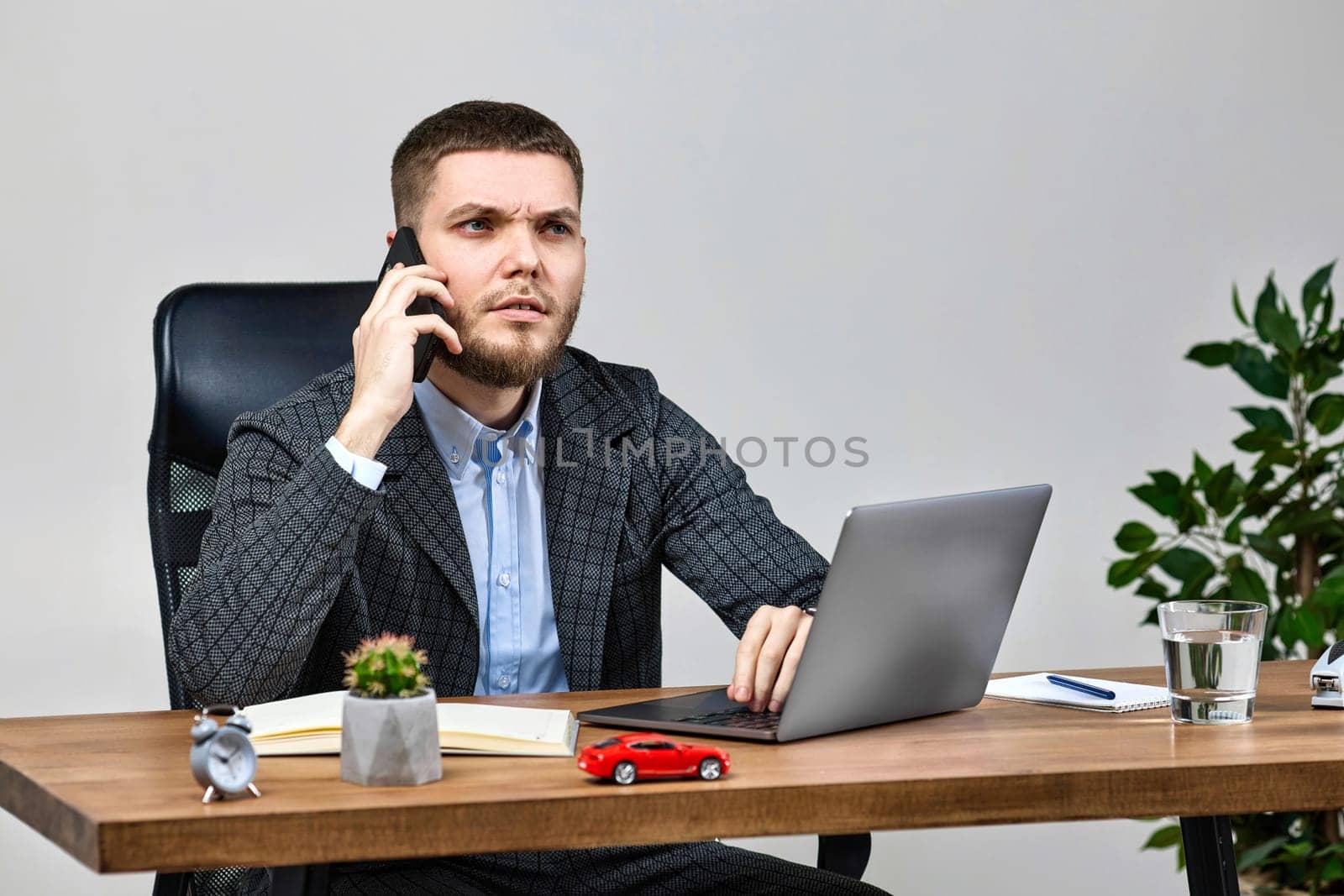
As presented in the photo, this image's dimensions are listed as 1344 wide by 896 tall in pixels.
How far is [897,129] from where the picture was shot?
319 centimetres

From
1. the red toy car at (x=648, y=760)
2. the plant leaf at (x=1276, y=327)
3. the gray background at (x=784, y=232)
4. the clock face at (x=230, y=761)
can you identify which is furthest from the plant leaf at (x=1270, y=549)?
the clock face at (x=230, y=761)

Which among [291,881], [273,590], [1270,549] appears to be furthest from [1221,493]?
[291,881]

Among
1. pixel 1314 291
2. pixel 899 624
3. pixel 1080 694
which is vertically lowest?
pixel 1080 694

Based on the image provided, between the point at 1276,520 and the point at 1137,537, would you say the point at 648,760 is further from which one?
the point at 1276,520

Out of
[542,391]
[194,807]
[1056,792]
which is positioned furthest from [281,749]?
[542,391]

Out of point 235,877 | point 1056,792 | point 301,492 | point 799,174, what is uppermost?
point 799,174

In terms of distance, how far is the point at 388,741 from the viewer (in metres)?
1.07

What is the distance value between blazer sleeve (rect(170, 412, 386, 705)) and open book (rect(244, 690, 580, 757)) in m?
0.15

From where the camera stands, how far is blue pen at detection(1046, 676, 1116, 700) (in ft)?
4.90

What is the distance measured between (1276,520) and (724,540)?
1.49 metres

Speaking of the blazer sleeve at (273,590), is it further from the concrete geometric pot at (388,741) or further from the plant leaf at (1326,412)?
the plant leaf at (1326,412)

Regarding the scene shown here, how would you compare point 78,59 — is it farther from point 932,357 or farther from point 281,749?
point 281,749

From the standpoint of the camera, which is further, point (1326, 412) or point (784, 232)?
point (784, 232)

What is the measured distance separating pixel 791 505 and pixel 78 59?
159 cm
